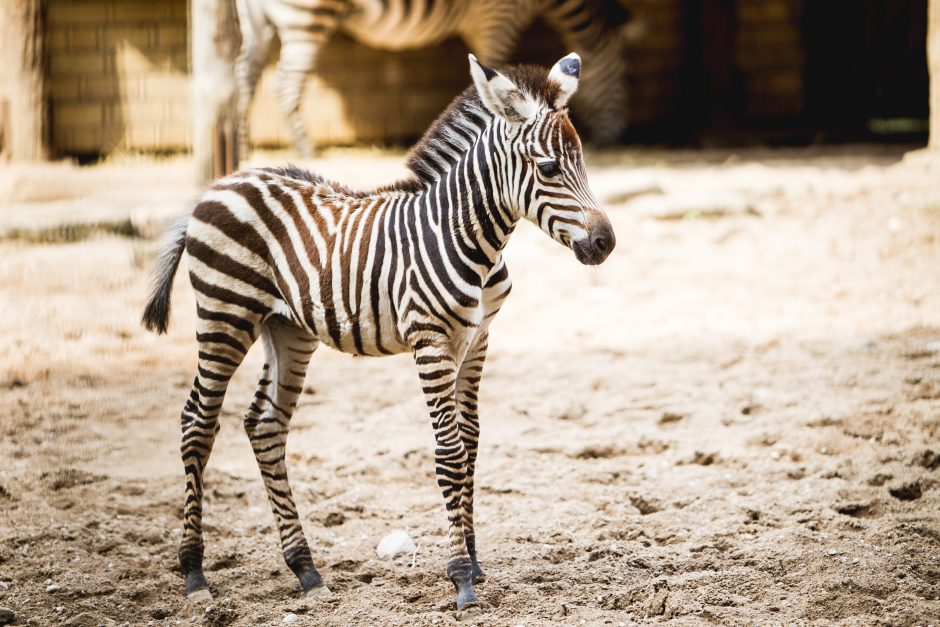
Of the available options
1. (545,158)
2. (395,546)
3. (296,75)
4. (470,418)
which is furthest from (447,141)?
(296,75)

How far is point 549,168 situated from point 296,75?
818cm

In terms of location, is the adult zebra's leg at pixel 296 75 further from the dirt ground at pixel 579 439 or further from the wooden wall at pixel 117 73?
the dirt ground at pixel 579 439

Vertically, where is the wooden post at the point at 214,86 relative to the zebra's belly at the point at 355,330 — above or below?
above

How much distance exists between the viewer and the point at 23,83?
10.8m

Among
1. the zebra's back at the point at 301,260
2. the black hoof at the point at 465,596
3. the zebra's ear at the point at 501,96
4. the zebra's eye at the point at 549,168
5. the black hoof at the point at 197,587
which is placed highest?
the zebra's ear at the point at 501,96

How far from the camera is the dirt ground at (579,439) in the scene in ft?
13.2

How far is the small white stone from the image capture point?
4444 mm

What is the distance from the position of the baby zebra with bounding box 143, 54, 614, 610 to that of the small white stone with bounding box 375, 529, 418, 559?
1.29 feet

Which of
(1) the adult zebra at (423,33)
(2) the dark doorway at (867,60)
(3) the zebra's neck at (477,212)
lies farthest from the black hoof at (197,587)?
(2) the dark doorway at (867,60)

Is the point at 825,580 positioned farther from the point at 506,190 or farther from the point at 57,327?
the point at 57,327

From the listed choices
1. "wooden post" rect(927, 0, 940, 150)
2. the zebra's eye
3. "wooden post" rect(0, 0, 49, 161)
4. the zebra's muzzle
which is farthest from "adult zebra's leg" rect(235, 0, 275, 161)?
the zebra's muzzle

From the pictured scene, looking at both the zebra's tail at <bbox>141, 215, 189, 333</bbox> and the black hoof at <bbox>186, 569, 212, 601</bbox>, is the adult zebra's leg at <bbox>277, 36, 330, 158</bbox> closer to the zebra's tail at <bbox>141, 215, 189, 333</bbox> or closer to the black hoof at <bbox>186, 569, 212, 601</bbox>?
→ the zebra's tail at <bbox>141, 215, 189, 333</bbox>

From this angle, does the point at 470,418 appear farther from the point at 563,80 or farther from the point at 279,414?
the point at 563,80

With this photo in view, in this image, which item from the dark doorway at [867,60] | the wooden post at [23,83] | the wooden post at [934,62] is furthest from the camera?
the dark doorway at [867,60]
